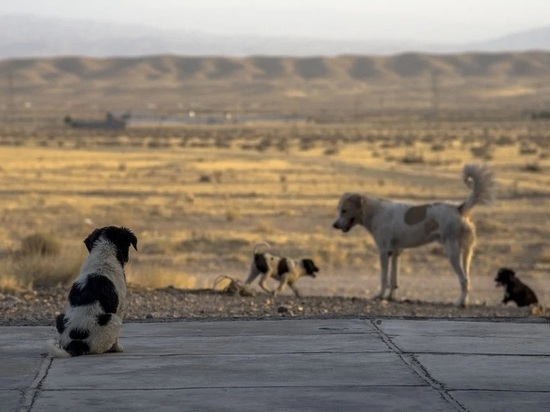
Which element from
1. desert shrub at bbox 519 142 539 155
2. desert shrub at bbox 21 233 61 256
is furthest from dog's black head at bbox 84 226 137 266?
desert shrub at bbox 519 142 539 155

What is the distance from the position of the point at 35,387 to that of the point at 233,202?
2762 cm

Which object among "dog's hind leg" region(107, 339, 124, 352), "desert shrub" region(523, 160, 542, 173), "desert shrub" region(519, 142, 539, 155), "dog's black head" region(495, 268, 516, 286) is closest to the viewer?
"dog's hind leg" region(107, 339, 124, 352)

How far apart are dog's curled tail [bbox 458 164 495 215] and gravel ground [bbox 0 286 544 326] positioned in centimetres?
143

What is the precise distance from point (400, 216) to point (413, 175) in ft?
94.5

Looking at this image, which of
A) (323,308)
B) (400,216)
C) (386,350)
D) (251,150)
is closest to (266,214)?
(400,216)

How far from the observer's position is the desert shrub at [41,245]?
22125mm

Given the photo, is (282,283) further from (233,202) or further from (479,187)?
(233,202)

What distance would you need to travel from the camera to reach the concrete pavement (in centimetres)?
855

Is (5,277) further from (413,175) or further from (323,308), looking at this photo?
(413,175)

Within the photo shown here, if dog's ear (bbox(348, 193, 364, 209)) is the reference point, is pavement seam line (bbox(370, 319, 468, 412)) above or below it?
below

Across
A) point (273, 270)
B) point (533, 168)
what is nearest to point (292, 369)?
point (273, 270)

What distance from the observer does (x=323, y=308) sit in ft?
52.3

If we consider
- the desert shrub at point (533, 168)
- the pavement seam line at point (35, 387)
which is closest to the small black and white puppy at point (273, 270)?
the pavement seam line at point (35, 387)

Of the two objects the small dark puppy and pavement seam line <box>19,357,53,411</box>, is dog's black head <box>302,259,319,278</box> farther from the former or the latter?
pavement seam line <box>19,357,53,411</box>
